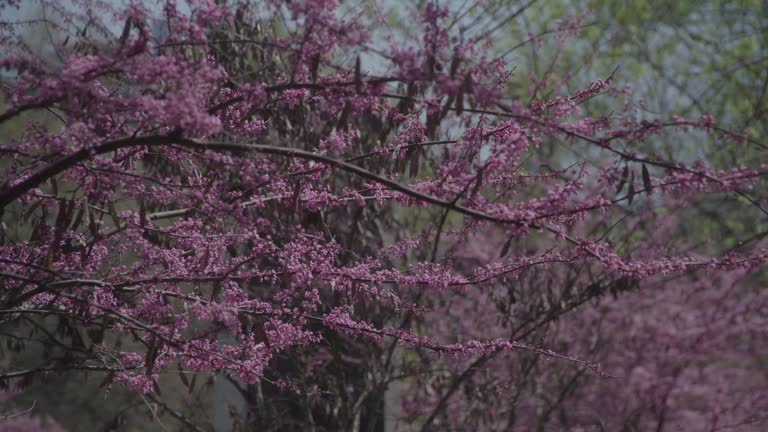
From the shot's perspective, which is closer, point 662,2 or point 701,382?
point 701,382

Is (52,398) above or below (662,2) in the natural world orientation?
below

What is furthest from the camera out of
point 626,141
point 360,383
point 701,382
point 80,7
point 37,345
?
point 37,345

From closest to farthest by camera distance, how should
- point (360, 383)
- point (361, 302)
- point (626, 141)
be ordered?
1. point (626, 141)
2. point (361, 302)
3. point (360, 383)

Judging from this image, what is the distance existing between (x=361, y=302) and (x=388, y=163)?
662mm

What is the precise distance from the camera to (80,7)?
2.94 meters

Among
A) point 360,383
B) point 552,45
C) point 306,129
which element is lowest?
point 360,383

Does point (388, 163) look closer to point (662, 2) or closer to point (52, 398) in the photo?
point (52, 398)

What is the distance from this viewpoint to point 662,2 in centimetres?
915

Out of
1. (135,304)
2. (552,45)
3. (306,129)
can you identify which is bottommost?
(135,304)

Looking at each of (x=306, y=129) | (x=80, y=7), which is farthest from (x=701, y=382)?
(x=80, y=7)

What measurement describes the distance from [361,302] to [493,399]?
4.28 m

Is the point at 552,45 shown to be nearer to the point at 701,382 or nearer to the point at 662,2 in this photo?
the point at 662,2

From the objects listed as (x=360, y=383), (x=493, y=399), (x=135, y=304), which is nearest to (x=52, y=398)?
(x=360, y=383)

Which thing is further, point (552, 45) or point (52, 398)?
point (552, 45)
